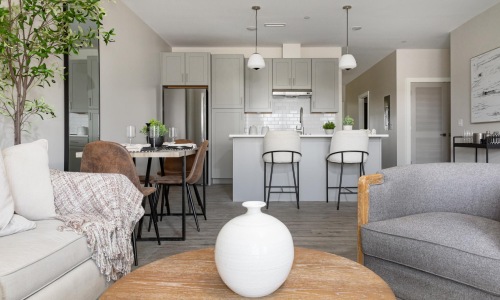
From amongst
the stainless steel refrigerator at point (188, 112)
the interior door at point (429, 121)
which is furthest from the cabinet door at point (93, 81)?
the interior door at point (429, 121)

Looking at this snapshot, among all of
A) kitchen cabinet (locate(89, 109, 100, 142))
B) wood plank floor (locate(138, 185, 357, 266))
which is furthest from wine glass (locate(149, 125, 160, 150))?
kitchen cabinet (locate(89, 109, 100, 142))

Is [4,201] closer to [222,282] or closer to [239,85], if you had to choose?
[222,282]

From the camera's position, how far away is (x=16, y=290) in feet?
3.65

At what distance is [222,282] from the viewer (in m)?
0.96

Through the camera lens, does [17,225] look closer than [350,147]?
Yes

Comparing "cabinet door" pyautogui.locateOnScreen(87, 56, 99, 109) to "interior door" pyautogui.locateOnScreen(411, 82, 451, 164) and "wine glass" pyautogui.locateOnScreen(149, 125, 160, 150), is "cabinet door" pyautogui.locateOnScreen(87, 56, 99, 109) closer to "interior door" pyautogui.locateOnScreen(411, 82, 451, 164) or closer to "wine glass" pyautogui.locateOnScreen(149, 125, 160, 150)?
"wine glass" pyautogui.locateOnScreen(149, 125, 160, 150)

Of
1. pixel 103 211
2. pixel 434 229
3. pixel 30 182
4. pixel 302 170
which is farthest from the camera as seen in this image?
pixel 302 170

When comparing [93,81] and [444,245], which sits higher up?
[93,81]

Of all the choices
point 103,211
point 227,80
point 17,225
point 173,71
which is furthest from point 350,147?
point 173,71

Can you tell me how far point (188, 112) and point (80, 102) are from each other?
277 cm

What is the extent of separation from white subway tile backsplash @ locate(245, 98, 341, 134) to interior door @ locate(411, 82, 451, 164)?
6.12 feet

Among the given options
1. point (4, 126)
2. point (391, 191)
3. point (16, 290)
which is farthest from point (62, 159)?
point (391, 191)

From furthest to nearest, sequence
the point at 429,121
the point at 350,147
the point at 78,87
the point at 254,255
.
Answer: the point at 429,121
the point at 350,147
the point at 78,87
the point at 254,255

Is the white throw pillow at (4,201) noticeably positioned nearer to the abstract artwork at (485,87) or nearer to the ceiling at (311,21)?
the ceiling at (311,21)
